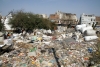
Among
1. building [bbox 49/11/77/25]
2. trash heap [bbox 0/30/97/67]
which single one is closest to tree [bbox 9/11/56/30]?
trash heap [bbox 0/30/97/67]

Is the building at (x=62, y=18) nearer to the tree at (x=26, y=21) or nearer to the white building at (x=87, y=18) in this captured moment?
the white building at (x=87, y=18)

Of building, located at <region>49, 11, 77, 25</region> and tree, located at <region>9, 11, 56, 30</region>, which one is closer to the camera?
tree, located at <region>9, 11, 56, 30</region>

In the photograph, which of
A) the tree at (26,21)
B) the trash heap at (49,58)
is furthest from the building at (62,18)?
the trash heap at (49,58)

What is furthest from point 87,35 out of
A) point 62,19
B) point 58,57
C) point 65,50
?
point 62,19

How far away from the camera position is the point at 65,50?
5.84 meters

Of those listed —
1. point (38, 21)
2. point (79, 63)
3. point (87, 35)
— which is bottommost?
point (79, 63)

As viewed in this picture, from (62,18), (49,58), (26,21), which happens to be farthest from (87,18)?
(49,58)

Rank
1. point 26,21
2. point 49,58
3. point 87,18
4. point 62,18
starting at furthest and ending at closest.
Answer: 1. point 62,18
2. point 87,18
3. point 26,21
4. point 49,58

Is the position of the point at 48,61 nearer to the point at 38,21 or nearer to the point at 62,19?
the point at 38,21

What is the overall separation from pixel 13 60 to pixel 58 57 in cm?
174

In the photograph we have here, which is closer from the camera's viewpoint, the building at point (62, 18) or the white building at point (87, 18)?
the white building at point (87, 18)

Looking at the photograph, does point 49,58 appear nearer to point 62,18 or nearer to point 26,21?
point 26,21

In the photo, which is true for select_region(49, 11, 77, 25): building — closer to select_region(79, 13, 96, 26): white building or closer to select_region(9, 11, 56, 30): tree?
select_region(79, 13, 96, 26): white building

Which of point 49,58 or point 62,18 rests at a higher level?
point 62,18
